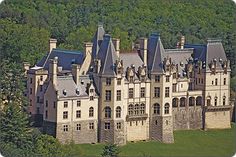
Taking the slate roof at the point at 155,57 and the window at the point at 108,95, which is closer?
the window at the point at 108,95

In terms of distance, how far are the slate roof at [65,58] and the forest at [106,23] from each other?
2.67 metres

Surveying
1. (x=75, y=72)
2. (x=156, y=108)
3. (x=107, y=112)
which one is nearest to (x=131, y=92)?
(x=107, y=112)

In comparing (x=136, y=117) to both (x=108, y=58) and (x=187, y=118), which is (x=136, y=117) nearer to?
(x=108, y=58)

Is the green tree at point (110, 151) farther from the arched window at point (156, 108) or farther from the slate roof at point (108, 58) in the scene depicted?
the arched window at point (156, 108)

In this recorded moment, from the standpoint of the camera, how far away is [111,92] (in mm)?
47125

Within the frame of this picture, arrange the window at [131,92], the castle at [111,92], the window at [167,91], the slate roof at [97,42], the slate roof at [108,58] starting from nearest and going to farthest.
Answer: the castle at [111,92]
the slate roof at [108,58]
the slate roof at [97,42]
the window at [131,92]
the window at [167,91]

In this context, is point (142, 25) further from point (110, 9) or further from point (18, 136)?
point (18, 136)

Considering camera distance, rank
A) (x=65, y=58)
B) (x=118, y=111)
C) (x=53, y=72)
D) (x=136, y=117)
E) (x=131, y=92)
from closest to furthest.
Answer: (x=53, y=72) < (x=118, y=111) < (x=131, y=92) < (x=136, y=117) < (x=65, y=58)

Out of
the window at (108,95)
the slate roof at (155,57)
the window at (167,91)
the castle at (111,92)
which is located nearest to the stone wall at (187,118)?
the castle at (111,92)

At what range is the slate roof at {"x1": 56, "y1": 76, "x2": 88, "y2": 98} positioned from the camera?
46.1m

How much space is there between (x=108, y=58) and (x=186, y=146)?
4506 mm

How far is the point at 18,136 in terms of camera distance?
141 feet

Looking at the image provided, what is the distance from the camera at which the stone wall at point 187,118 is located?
167 feet

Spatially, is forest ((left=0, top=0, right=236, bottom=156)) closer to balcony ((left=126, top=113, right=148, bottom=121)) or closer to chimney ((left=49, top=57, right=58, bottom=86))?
chimney ((left=49, top=57, right=58, bottom=86))
